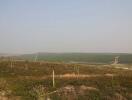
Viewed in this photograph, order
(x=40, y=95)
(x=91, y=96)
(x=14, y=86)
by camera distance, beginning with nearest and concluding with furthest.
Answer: (x=40, y=95) < (x=91, y=96) < (x=14, y=86)

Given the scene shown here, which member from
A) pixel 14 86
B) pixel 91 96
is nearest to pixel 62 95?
pixel 91 96

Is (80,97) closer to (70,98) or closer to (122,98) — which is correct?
(70,98)

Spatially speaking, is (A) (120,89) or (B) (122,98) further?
(A) (120,89)

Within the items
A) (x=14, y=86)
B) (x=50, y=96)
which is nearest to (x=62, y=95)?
(x=50, y=96)

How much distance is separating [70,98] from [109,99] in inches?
154

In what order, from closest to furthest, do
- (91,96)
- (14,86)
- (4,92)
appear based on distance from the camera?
1. (91,96)
2. (4,92)
3. (14,86)

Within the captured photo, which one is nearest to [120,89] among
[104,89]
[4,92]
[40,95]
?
[104,89]

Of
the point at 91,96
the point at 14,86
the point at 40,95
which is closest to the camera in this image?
the point at 40,95

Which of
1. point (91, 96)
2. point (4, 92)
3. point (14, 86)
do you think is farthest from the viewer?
point (14, 86)

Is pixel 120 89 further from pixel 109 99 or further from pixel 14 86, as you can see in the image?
pixel 14 86

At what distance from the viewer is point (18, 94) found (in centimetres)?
3127

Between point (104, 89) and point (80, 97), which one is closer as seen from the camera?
point (80, 97)

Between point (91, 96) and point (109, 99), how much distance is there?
2248mm

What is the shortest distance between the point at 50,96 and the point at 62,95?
1.25 metres
